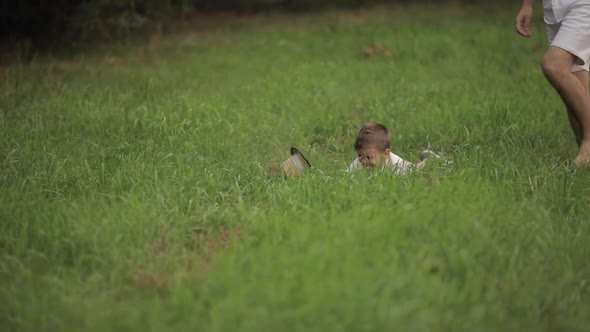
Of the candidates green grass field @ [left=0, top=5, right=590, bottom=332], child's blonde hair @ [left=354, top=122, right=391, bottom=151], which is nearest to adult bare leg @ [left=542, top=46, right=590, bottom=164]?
green grass field @ [left=0, top=5, right=590, bottom=332]

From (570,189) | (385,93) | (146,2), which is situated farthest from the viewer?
(146,2)

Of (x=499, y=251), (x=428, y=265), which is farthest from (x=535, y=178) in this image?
(x=428, y=265)

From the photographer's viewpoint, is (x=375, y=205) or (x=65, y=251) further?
(x=375, y=205)

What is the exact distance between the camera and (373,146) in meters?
4.66

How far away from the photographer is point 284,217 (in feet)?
11.8

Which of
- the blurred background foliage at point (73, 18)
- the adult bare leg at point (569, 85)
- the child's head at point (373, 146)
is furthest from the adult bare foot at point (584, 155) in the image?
the blurred background foliage at point (73, 18)

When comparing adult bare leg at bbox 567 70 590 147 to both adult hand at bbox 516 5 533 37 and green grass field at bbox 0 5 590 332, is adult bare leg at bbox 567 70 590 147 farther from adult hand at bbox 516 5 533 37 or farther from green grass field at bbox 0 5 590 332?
adult hand at bbox 516 5 533 37

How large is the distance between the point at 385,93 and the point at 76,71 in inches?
153

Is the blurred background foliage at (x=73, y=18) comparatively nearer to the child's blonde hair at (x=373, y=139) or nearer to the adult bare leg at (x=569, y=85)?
the child's blonde hair at (x=373, y=139)

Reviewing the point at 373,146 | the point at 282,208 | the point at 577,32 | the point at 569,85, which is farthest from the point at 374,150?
the point at 577,32

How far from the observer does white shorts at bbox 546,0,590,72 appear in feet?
15.0

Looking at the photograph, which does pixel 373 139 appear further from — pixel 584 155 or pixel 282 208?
pixel 584 155

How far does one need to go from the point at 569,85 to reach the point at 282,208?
7.92 ft

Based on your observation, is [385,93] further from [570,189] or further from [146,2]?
[146,2]
